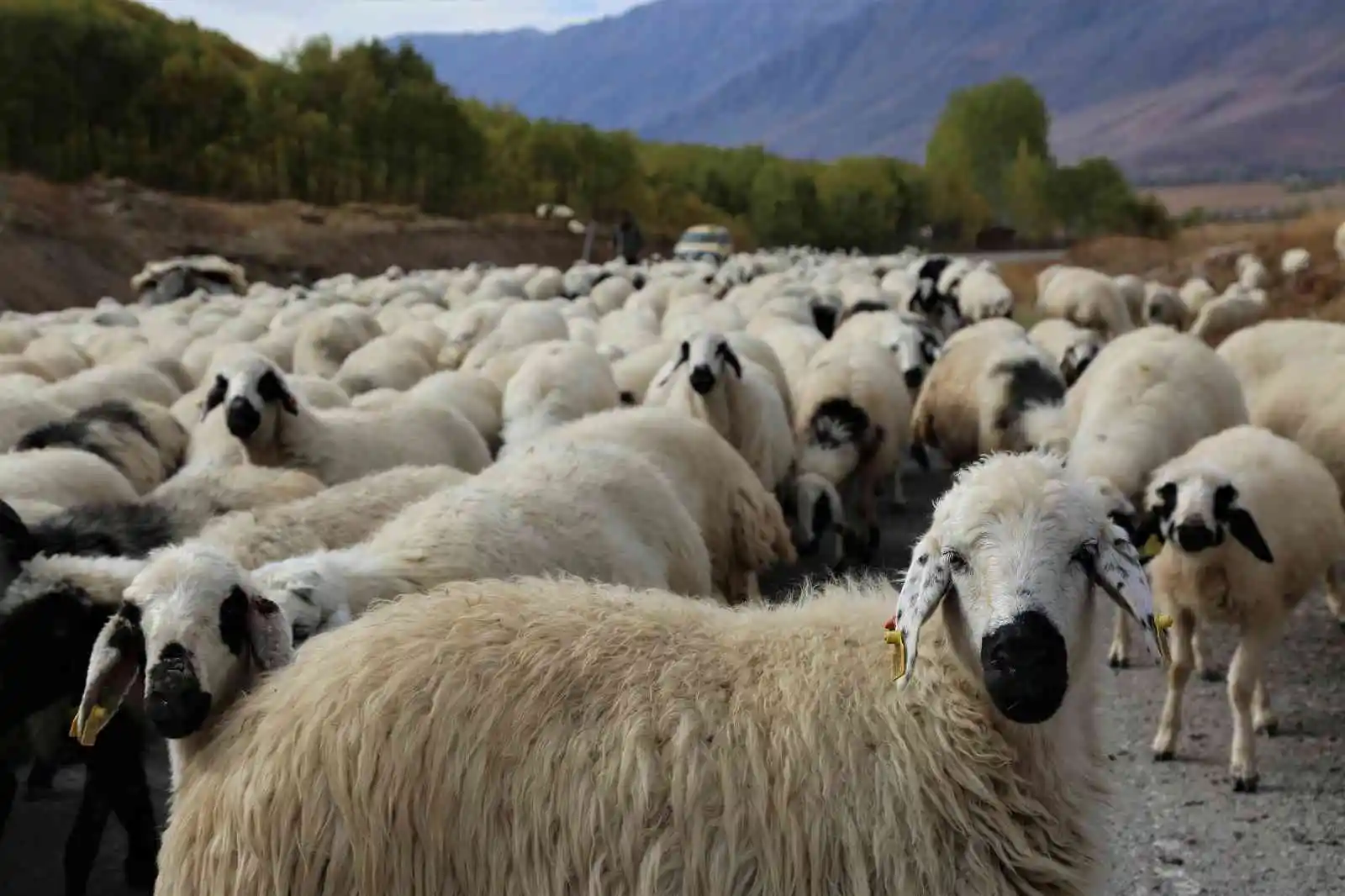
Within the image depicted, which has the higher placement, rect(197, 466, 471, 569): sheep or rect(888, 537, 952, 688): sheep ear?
rect(888, 537, 952, 688): sheep ear

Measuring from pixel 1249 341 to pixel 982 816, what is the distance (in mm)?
8233

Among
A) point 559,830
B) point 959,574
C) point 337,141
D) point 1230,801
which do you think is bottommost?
point 1230,801

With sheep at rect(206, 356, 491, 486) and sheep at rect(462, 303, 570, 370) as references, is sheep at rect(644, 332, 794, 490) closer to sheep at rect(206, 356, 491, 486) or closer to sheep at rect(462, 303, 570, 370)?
sheep at rect(206, 356, 491, 486)

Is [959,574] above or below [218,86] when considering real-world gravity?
below

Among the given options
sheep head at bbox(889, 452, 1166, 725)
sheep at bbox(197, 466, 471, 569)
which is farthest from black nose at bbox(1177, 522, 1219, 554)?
sheep at bbox(197, 466, 471, 569)

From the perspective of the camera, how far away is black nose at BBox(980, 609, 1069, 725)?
2.59 m

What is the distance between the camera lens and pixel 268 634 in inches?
137

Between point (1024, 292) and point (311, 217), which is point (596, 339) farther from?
point (311, 217)

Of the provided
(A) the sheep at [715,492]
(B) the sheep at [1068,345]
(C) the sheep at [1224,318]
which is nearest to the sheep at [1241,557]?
(A) the sheep at [715,492]

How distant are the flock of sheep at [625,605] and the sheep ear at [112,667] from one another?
0.01 metres

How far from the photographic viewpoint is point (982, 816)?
2715 millimetres

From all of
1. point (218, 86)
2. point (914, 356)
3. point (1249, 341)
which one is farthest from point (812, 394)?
point (218, 86)

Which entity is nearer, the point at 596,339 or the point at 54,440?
the point at 54,440

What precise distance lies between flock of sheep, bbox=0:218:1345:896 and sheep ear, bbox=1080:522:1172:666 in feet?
0.04
